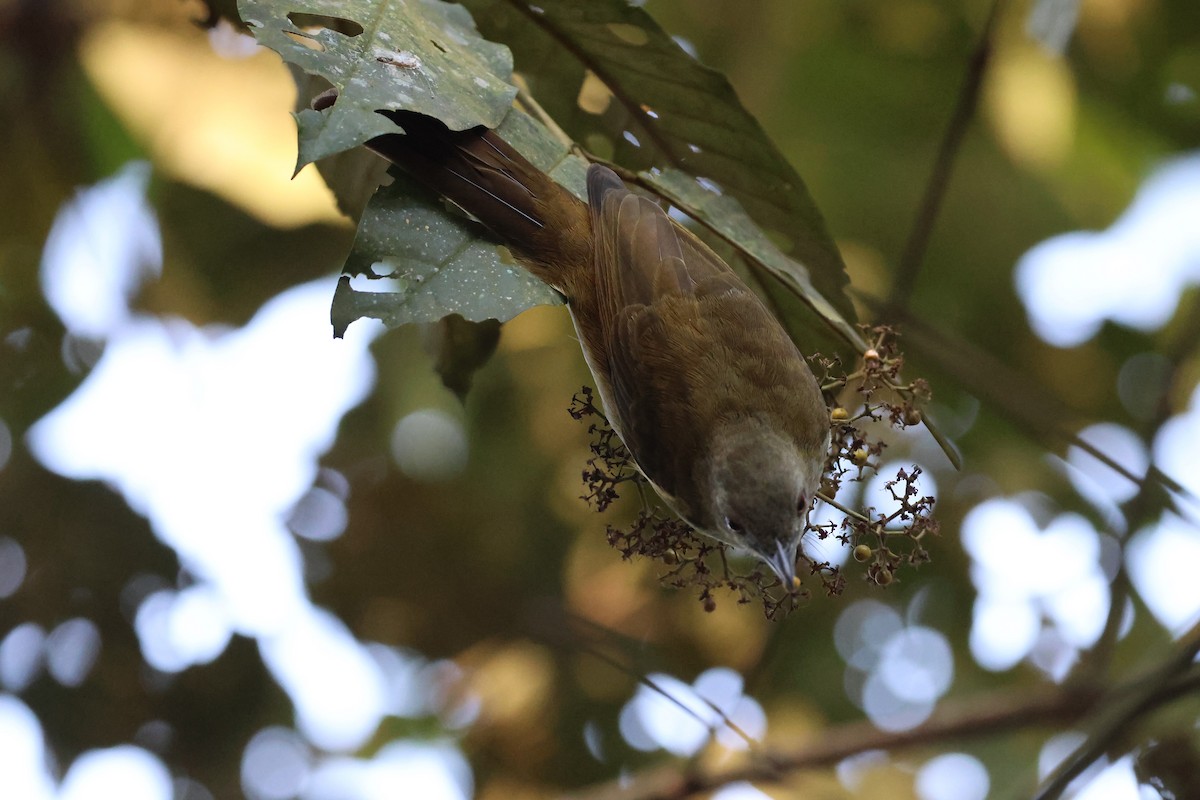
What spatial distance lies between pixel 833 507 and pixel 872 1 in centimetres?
188

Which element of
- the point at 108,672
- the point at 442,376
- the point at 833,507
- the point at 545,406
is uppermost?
the point at 833,507

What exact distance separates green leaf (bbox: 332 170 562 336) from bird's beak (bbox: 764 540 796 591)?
686 millimetres

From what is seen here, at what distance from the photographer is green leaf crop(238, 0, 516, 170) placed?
141 centimetres

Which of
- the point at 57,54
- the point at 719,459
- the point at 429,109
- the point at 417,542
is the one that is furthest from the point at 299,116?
the point at 417,542

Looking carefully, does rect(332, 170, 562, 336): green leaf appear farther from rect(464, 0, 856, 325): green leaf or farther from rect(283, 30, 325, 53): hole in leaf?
rect(464, 0, 856, 325): green leaf

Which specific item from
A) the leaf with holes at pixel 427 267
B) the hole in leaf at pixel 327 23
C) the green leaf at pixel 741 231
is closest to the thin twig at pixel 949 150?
the green leaf at pixel 741 231

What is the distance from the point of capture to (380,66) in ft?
5.00

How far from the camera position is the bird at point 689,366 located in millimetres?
2051

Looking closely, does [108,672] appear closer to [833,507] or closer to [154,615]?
[154,615]

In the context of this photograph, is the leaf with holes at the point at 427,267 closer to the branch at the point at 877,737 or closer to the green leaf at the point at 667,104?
the green leaf at the point at 667,104

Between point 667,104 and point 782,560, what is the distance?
0.87 metres

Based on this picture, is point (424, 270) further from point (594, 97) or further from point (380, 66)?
point (594, 97)

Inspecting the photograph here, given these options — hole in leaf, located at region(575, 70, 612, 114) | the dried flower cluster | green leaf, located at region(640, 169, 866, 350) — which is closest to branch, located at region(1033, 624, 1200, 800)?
the dried flower cluster

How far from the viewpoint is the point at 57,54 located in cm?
320
